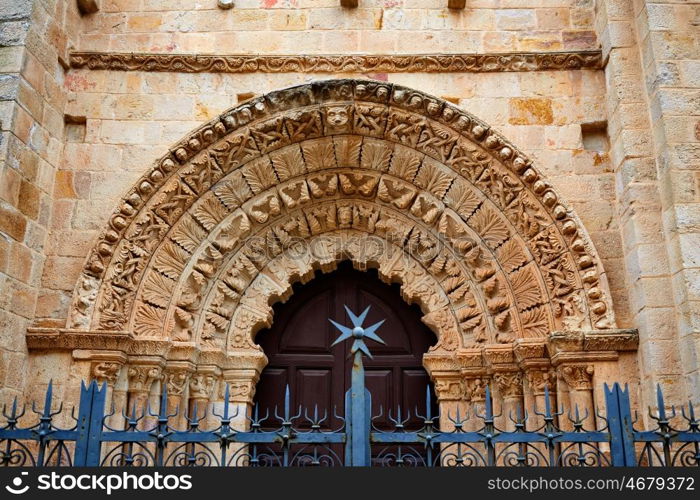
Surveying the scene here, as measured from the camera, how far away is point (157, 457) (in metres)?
4.55

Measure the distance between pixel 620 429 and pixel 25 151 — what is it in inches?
194

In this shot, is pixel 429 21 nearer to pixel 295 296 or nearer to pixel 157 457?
pixel 295 296

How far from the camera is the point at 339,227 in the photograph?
7.32 m

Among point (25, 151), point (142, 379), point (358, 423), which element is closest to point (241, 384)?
point (142, 379)

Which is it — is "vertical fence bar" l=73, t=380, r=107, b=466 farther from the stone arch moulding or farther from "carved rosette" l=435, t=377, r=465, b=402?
"carved rosette" l=435, t=377, r=465, b=402

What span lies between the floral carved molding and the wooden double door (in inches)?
74.8

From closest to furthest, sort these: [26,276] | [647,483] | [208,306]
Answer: [647,483] < [26,276] < [208,306]

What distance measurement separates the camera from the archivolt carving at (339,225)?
6.40m

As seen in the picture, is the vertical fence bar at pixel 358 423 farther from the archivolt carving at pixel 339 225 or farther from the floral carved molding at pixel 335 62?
the floral carved molding at pixel 335 62

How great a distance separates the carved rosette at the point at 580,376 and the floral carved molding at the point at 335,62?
108 inches

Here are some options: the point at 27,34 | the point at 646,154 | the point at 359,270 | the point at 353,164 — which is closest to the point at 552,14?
the point at 646,154

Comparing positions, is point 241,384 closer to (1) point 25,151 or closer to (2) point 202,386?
(2) point 202,386

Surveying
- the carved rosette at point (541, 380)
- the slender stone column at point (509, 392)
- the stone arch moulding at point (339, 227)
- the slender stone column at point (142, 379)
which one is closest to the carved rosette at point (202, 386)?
the stone arch moulding at point (339, 227)

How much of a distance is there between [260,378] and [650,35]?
4.44m
